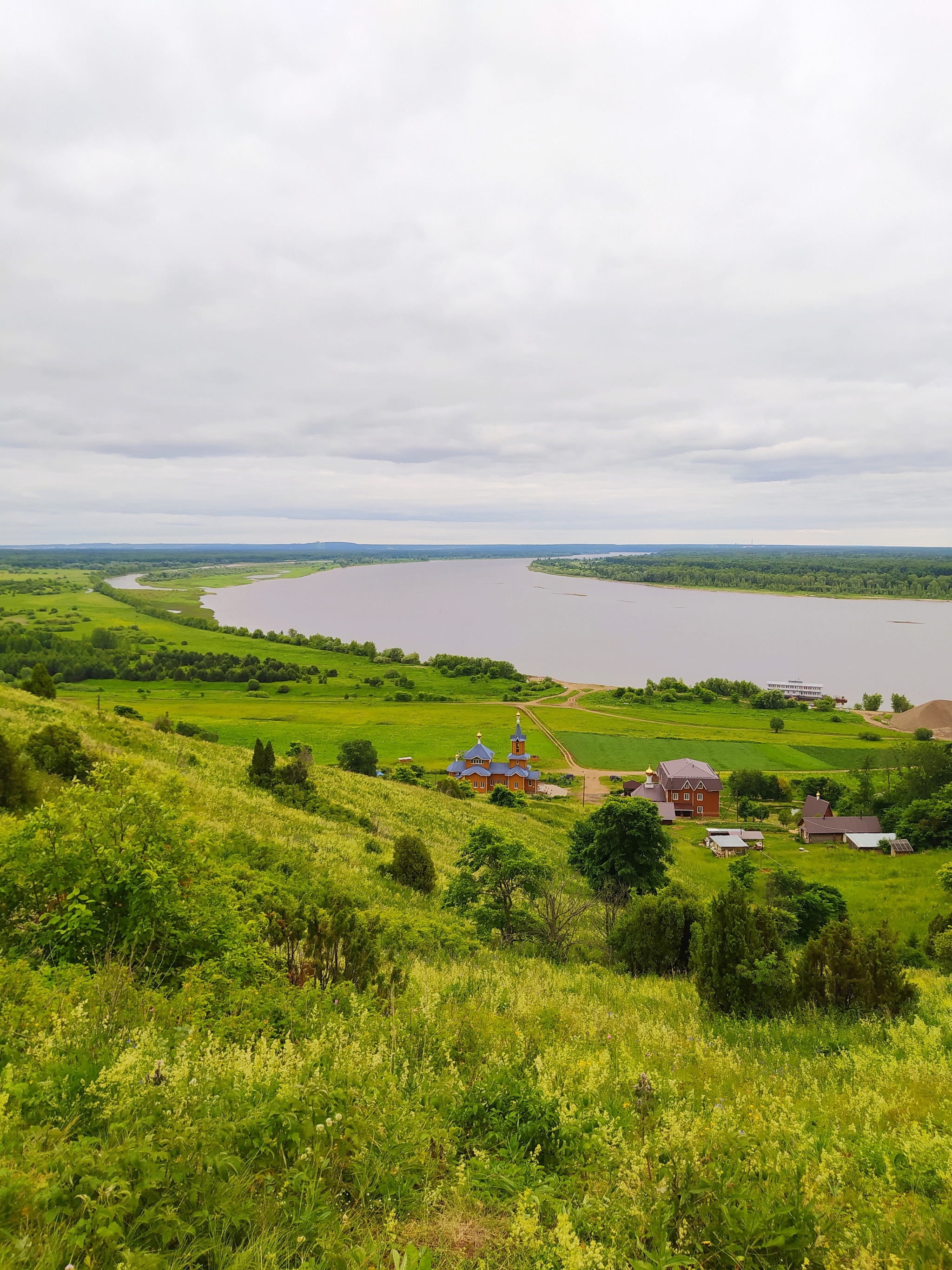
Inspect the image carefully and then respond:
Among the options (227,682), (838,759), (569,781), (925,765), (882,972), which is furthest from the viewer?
(227,682)

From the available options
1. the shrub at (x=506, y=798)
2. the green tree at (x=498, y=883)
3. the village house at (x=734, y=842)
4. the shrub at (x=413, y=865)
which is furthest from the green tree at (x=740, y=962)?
the shrub at (x=506, y=798)

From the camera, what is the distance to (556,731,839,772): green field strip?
54750 mm

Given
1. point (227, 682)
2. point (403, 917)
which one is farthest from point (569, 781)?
point (227, 682)

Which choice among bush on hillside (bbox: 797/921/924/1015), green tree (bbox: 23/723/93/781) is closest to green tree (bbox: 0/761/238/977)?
bush on hillside (bbox: 797/921/924/1015)

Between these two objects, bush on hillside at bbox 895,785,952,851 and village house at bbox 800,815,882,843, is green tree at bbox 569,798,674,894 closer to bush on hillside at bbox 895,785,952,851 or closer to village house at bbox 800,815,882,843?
village house at bbox 800,815,882,843

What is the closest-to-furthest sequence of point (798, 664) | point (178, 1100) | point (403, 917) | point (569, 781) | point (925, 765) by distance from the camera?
point (178, 1100) → point (403, 917) → point (925, 765) → point (569, 781) → point (798, 664)

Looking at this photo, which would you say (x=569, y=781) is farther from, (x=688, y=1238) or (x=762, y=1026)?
(x=688, y=1238)

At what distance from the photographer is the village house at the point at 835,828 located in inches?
1483

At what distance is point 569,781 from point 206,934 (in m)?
45.9

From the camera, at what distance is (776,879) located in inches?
976

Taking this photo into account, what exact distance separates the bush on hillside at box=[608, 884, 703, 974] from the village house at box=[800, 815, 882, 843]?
31.0 meters

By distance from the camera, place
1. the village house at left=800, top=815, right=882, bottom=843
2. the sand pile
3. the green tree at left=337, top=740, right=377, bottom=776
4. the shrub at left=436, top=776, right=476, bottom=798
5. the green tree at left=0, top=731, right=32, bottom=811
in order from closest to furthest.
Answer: the green tree at left=0, top=731, right=32, bottom=811 < the village house at left=800, top=815, right=882, bottom=843 < the shrub at left=436, top=776, right=476, bottom=798 < the green tree at left=337, top=740, right=377, bottom=776 < the sand pile

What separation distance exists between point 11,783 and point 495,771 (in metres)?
38.2

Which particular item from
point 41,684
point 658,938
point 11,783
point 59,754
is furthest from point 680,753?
point 11,783
